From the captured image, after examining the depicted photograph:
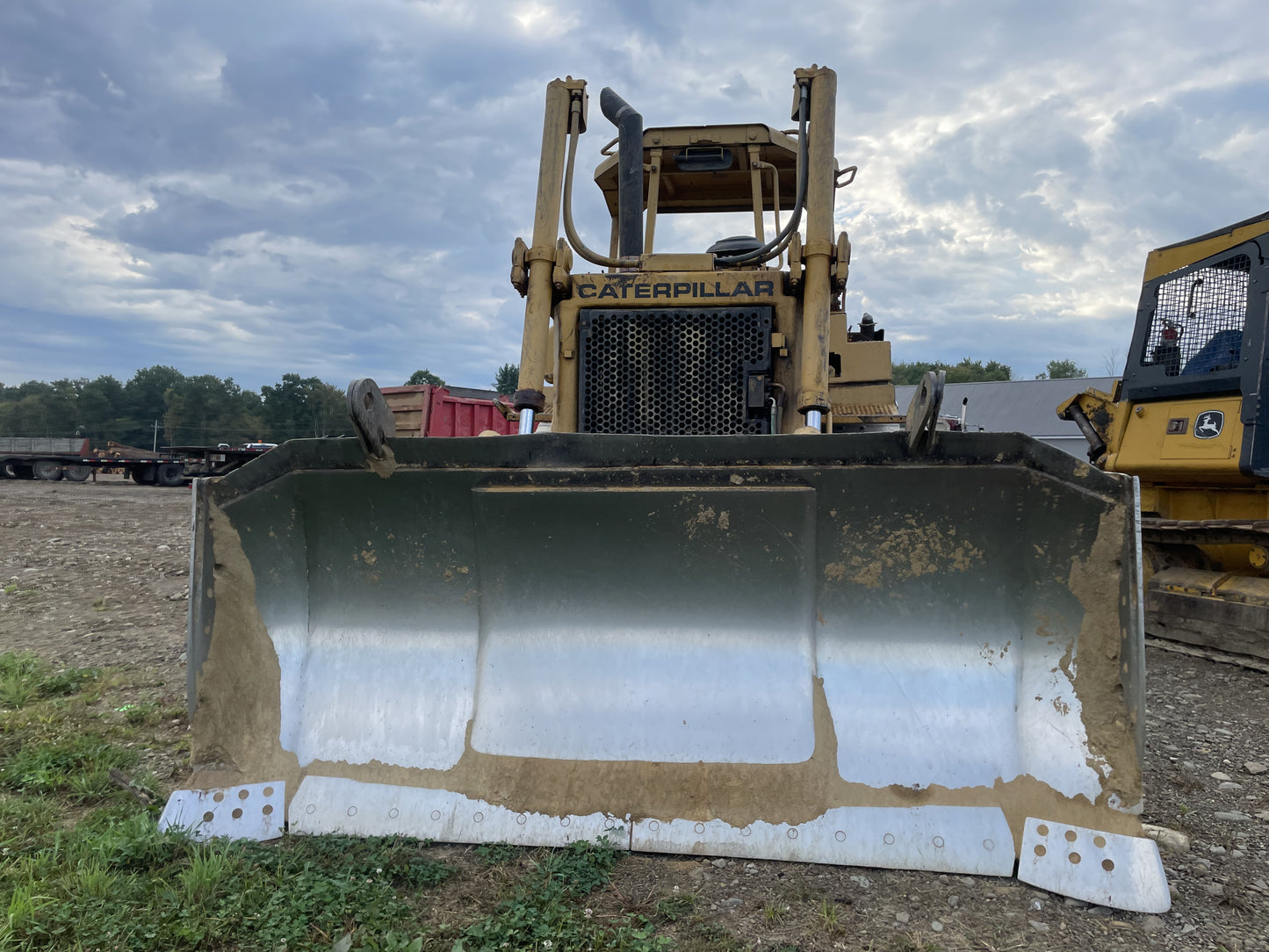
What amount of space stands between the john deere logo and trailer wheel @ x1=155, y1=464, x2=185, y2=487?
2720cm

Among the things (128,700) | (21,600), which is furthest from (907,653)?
(21,600)

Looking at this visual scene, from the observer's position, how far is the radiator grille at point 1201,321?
496 centimetres

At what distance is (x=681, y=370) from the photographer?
357 centimetres

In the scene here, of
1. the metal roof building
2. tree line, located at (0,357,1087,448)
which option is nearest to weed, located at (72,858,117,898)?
the metal roof building

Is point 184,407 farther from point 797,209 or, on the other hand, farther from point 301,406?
point 797,209

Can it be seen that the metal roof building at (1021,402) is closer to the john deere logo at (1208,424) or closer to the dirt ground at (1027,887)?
the john deere logo at (1208,424)

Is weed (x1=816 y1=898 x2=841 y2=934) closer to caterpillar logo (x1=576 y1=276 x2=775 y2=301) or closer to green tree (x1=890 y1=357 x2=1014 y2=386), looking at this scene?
caterpillar logo (x1=576 y1=276 x2=775 y2=301)

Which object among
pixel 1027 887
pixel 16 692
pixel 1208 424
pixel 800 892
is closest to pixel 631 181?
pixel 800 892

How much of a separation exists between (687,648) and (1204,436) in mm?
4532

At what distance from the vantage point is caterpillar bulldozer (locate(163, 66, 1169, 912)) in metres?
2.06

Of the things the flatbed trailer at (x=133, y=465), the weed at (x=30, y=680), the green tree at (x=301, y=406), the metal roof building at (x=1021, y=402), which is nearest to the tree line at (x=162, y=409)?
the green tree at (x=301, y=406)

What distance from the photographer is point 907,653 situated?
2285 millimetres

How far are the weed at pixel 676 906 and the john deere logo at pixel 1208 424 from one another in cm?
489

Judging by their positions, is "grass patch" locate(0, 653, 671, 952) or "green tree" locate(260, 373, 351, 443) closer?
"grass patch" locate(0, 653, 671, 952)
